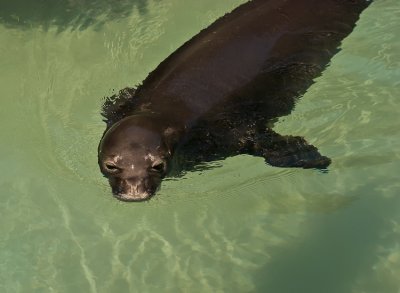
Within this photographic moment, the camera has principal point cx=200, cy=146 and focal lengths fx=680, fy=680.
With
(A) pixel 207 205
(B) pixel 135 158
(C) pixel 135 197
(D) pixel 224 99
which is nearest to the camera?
(C) pixel 135 197

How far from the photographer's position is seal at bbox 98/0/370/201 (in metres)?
4.77

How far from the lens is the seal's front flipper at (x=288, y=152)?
5.46 m

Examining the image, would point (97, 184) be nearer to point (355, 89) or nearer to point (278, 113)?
point (278, 113)

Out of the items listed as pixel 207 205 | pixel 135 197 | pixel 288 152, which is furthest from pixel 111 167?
pixel 288 152

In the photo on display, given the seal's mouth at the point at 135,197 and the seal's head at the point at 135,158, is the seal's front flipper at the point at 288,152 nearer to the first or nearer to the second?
the seal's head at the point at 135,158

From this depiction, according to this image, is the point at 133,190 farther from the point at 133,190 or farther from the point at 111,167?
the point at 111,167

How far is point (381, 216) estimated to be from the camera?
5508 millimetres

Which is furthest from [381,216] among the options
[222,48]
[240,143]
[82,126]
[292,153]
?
[82,126]

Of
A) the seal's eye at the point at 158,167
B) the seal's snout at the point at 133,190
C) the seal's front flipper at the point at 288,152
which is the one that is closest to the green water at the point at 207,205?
the seal's front flipper at the point at 288,152

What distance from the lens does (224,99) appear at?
5.41 m

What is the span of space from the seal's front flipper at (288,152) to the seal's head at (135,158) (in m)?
0.95

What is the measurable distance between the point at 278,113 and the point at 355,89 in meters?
1.13

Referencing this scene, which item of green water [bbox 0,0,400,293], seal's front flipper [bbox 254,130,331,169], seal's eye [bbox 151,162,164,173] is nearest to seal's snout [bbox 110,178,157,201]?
seal's eye [bbox 151,162,164,173]

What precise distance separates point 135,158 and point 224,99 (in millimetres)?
1087
